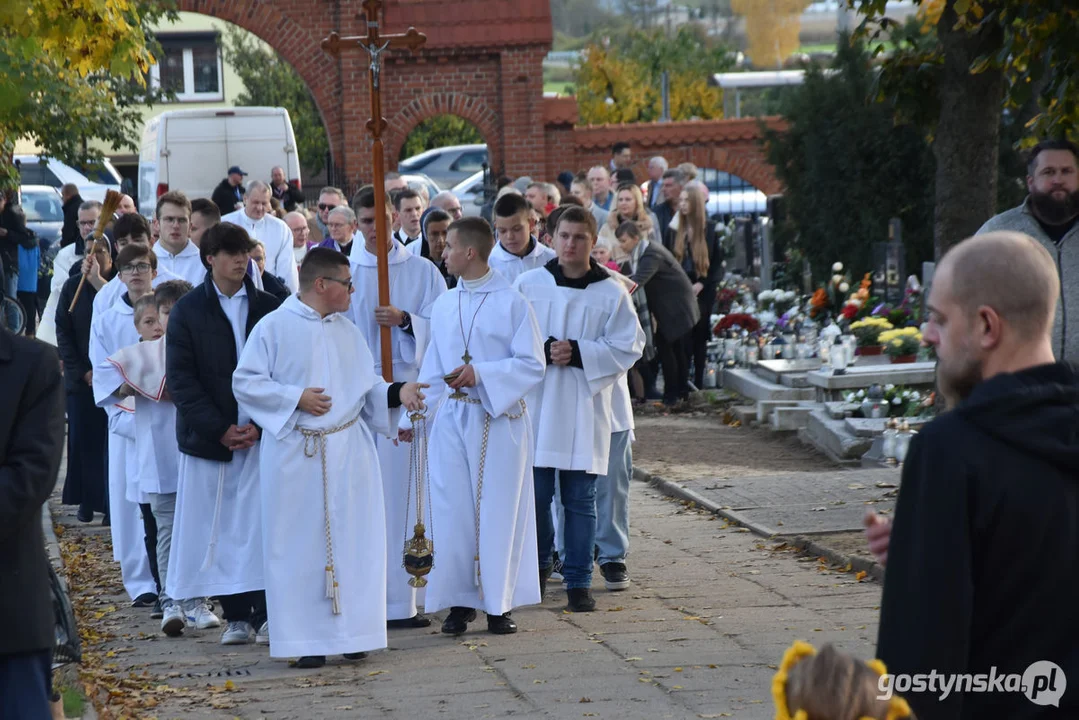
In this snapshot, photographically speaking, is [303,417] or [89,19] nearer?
[303,417]

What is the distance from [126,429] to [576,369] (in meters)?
2.48

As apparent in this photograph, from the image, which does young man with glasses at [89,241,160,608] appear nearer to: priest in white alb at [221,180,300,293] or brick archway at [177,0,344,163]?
priest in white alb at [221,180,300,293]

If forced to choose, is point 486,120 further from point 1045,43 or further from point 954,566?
point 954,566

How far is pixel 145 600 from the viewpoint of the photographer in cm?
902

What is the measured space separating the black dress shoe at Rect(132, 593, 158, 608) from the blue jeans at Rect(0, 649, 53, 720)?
187 inches

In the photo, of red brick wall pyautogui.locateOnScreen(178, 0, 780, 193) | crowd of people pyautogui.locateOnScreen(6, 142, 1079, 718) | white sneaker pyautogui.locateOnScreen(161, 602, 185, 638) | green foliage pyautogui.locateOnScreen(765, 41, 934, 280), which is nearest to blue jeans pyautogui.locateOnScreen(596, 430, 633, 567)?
crowd of people pyautogui.locateOnScreen(6, 142, 1079, 718)

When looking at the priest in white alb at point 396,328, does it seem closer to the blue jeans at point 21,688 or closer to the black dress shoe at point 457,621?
the black dress shoe at point 457,621

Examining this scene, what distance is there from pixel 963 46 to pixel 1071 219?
3676mm

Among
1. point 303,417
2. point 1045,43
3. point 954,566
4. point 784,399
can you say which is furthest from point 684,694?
point 784,399

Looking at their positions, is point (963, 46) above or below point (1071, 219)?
above

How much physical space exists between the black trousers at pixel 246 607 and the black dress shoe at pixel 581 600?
1.55 metres

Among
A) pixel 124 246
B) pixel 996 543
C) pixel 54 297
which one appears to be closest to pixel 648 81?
pixel 54 297

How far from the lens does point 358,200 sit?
987 cm

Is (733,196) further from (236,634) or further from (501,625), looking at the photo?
(236,634)
